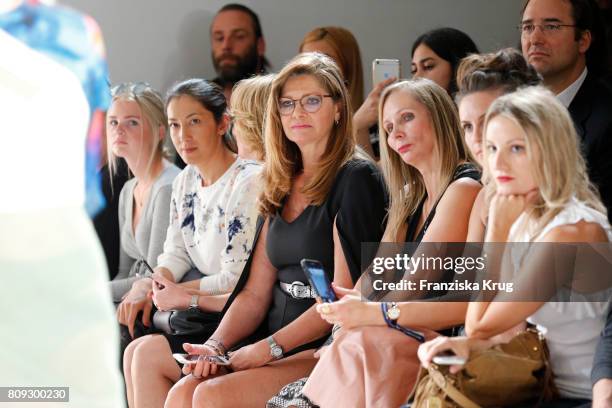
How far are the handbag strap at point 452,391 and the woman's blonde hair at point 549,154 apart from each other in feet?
1.09

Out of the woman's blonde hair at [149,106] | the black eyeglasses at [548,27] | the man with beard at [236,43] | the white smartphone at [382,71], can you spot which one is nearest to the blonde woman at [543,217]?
the black eyeglasses at [548,27]

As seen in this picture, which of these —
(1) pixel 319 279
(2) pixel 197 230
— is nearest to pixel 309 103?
(1) pixel 319 279

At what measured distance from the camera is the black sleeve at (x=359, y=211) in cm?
266

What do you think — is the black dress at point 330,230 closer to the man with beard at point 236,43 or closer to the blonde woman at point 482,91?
the blonde woman at point 482,91

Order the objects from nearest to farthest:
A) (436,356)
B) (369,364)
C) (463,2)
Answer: (436,356) < (369,364) < (463,2)

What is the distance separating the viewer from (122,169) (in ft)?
13.1

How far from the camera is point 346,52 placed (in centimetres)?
385

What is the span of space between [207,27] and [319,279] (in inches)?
106

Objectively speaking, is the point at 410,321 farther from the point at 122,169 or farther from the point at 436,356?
the point at 122,169

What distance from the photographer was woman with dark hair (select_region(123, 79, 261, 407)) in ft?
9.89

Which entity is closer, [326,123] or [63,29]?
[326,123]

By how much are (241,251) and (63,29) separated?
4.73ft

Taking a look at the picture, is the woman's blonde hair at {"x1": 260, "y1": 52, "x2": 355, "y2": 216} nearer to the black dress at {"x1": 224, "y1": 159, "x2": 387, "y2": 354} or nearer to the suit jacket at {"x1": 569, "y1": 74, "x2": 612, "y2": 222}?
the black dress at {"x1": 224, "y1": 159, "x2": 387, "y2": 354}

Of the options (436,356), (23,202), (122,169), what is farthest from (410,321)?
(122,169)
